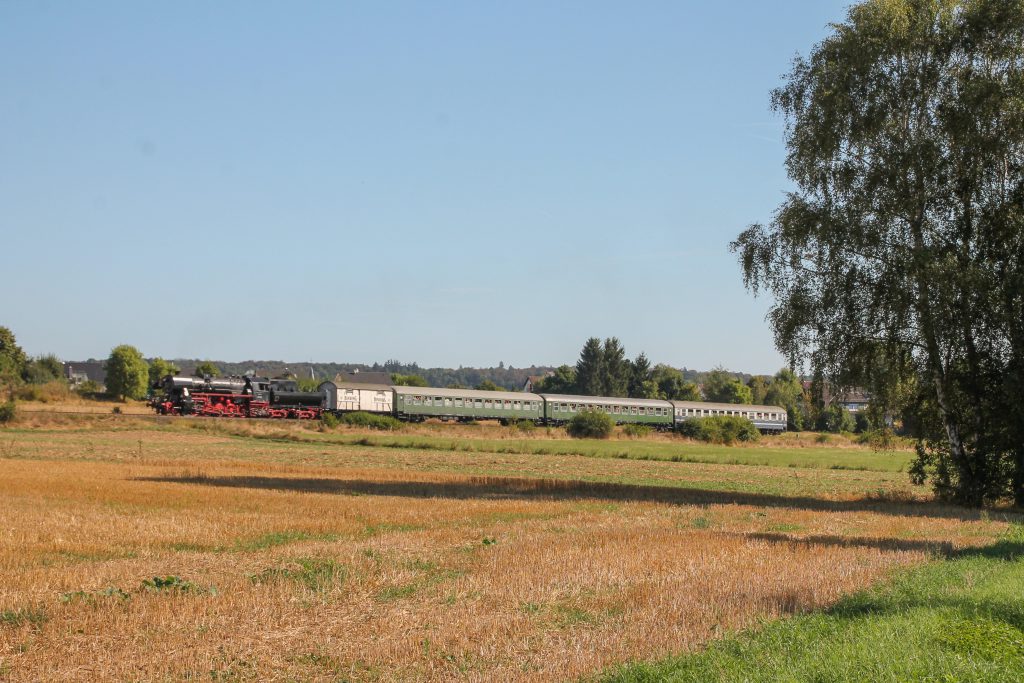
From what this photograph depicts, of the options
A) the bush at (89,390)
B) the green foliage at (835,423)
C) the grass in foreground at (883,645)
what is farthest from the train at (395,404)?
the grass in foreground at (883,645)

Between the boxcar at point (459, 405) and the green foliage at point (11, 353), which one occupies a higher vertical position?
the green foliage at point (11, 353)

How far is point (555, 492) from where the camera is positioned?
3381 centimetres

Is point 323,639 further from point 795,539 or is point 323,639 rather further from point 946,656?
point 795,539

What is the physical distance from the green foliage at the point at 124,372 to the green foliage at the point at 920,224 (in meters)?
127

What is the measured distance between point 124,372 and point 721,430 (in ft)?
296

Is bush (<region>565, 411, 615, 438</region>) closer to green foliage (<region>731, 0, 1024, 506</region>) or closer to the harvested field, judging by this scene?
the harvested field

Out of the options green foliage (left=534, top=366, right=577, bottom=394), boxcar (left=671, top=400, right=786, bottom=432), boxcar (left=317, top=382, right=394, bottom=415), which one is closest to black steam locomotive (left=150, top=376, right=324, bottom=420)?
boxcar (left=317, top=382, right=394, bottom=415)

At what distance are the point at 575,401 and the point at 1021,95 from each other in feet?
243

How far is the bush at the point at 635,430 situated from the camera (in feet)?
303

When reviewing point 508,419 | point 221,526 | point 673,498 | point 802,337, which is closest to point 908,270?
point 802,337

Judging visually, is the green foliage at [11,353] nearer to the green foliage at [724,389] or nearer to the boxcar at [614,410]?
the boxcar at [614,410]

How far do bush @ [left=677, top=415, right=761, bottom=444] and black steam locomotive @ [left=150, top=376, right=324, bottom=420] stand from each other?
36.0 metres

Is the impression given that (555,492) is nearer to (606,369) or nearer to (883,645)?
(883,645)

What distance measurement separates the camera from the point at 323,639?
35.3 ft
